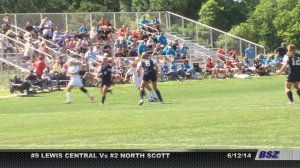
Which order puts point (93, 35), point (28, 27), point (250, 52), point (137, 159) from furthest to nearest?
point (250, 52)
point (93, 35)
point (28, 27)
point (137, 159)

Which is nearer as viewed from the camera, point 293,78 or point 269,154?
point 269,154

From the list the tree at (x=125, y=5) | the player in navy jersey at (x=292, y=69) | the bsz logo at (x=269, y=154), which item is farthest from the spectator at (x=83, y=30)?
the tree at (x=125, y=5)

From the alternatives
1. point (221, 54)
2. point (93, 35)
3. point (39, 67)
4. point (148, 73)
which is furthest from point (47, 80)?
point (221, 54)

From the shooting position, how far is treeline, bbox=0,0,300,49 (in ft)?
270

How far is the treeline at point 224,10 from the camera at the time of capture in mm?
82375

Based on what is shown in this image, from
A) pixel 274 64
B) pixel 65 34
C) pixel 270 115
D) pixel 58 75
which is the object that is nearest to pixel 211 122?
pixel 270 115

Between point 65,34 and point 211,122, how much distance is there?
29.1 m

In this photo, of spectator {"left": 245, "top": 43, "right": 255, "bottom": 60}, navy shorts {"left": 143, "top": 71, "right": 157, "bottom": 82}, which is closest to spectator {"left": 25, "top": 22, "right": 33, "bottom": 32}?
spectator {"left": 245, "top": 43, "right": 255, "bottom": 60}

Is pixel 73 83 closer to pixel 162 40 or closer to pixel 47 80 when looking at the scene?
pixel 47 80

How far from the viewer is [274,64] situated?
48094mm

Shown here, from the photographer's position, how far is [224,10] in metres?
90.9

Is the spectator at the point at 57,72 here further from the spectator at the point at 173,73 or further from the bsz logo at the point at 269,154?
the bsz logo at the point at 269,154

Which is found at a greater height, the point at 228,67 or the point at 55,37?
the point at 55,37

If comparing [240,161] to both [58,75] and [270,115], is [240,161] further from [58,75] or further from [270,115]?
[58,75]
